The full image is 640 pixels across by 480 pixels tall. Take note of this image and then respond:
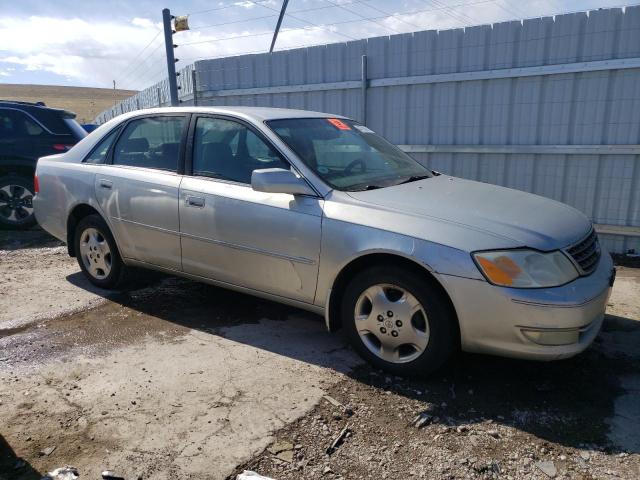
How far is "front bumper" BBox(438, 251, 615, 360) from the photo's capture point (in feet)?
9.07

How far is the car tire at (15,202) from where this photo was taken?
7.14 meters

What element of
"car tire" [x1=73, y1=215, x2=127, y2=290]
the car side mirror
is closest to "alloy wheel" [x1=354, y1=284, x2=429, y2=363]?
the car side mirror

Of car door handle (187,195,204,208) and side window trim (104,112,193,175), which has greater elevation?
side window trim (104,112,193,175)

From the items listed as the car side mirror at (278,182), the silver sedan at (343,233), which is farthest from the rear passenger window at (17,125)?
the car side mirror at (278,182)

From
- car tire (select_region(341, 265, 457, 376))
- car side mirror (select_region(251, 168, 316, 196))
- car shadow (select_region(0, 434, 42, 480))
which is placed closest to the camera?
car shadow (select_region(0, 434, 42, 480))

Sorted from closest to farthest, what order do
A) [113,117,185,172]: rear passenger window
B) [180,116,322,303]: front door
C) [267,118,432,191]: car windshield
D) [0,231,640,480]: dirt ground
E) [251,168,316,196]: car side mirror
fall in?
[0,231,640,480]: dirt ground → [251,168,316,196]: car side mirror → [180,116,322,303]: front door → [267,118,432,191]: car windshield → [113,117,185,172]: rear passenger window

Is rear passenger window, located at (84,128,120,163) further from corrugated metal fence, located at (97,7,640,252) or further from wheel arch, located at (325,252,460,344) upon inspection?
corrugated metal fence, located at (97,7,640,252)

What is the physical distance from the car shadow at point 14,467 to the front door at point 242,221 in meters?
1.72

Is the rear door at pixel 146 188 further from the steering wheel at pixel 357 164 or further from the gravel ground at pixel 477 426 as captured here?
the gravel ground at pixel 477 426

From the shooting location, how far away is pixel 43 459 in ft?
8.18

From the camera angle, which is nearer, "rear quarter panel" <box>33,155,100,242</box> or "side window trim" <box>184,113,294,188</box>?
"side window trim" <box>184,113,294,188</box>

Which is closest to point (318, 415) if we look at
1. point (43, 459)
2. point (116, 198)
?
point (43, 459)

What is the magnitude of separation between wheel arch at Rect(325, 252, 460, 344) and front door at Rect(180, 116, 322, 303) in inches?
6.2

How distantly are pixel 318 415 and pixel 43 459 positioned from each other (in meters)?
1.37
